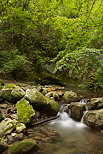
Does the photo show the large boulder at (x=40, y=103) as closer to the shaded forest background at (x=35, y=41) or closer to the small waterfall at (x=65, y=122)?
the small waterfall at (x=65, y=122)

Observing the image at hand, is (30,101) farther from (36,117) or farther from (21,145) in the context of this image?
(21,145)

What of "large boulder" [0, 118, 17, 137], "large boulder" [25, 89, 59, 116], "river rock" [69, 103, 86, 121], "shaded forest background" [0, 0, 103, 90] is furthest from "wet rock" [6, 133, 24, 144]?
"shaded forest background" [0, 0, 103, 90]

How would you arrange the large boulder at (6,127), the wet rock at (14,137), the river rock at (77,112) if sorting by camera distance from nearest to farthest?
the wet rock at (14,137) → the large boulder at (6,127) → the river rock at (77,112)

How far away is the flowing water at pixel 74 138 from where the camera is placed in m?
3.11

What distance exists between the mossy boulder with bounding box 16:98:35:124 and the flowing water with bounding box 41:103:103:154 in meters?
0.87

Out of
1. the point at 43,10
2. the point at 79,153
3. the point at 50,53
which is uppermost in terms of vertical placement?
the point at 43,10

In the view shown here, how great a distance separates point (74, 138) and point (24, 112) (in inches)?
71.2

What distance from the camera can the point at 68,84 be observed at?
1129 centimetres

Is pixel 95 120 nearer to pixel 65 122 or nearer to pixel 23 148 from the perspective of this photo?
pixel 65 122

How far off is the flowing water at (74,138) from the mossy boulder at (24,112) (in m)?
0.87

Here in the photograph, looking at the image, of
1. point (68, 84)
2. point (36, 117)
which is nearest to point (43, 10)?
point (68, 84)

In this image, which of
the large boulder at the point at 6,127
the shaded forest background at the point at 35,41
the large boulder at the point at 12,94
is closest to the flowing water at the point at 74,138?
the large boulder at the point at 6,127

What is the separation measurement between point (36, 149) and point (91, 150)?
139 centimetres

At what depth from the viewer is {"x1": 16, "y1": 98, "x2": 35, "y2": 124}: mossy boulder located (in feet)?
13.0
